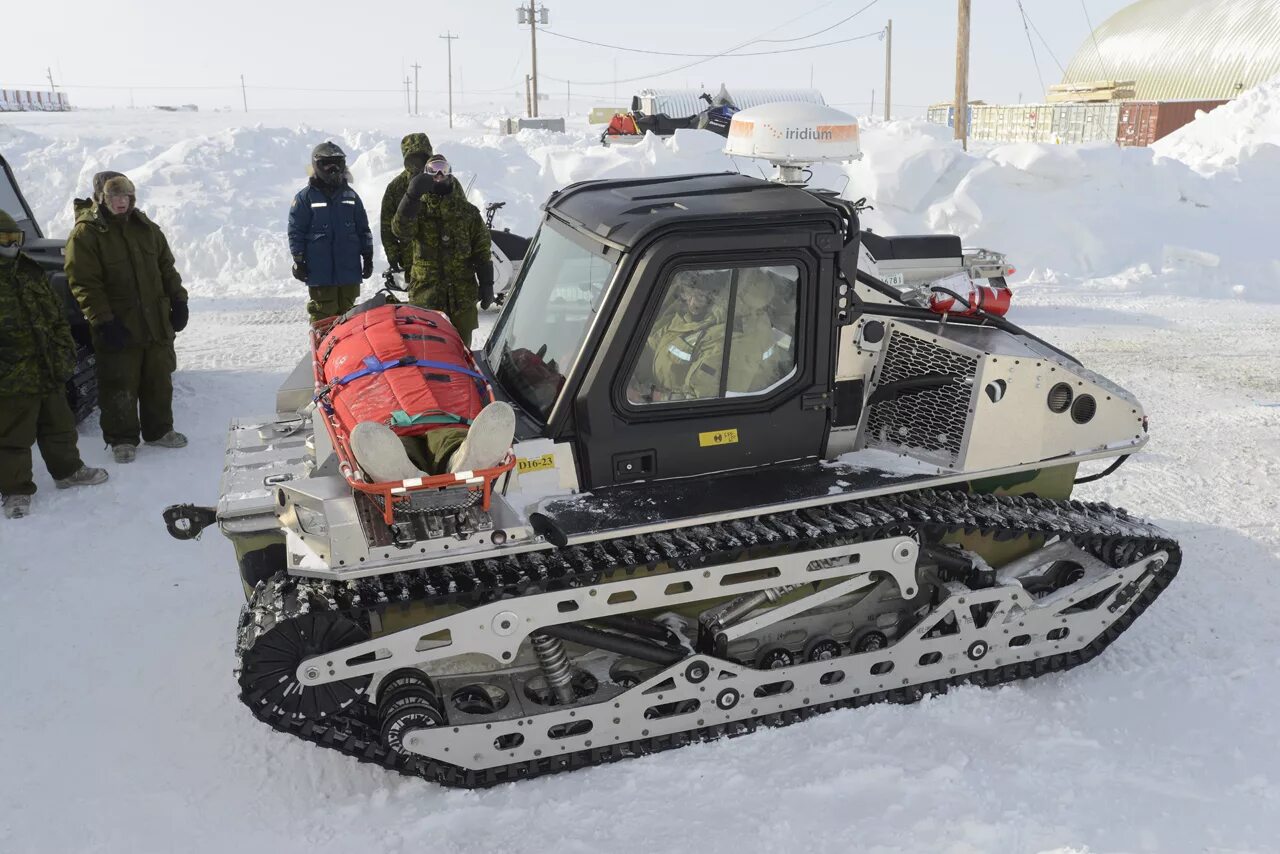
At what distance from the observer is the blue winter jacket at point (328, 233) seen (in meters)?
8.47

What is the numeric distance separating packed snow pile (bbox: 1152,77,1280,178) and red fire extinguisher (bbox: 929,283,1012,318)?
16.2 metres

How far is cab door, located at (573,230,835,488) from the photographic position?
13.7 feet

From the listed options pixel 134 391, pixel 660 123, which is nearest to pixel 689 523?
pixel 134 391

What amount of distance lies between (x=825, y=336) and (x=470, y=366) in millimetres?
1613

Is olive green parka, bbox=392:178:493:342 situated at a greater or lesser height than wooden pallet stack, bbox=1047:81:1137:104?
lesser

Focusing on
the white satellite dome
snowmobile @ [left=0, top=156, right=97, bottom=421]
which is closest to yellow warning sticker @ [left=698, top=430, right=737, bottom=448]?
the white satellite dome

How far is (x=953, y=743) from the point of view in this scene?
440 centimetres

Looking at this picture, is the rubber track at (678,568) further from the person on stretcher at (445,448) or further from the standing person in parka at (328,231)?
the standing person in parka at (328,231)

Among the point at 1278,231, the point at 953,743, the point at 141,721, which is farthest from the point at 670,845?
the point at 1278,231

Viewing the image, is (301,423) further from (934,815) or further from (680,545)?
(934,815)

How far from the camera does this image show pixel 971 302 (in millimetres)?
4961

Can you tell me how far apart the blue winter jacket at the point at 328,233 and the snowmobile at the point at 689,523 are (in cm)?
389

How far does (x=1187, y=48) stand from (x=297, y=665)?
5567 centimetres

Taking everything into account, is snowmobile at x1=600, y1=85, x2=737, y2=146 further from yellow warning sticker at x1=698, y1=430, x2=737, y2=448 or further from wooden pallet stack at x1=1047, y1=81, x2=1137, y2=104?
yellow warning sticker at x1=698, y1=430, x2=737, y2=448
